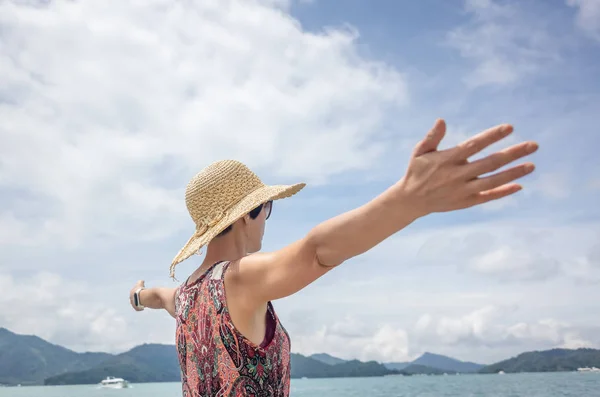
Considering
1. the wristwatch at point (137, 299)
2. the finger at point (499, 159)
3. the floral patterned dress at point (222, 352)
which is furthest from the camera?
the wristwatch at point (137, 299)

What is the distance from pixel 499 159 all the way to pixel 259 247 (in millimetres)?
1427

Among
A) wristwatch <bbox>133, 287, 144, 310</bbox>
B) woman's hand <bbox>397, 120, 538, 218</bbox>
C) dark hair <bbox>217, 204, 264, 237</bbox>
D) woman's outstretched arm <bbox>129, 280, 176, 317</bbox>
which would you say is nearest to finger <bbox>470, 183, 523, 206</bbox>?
woman's hand <bbox>397, 120, 538, 218</bbox>

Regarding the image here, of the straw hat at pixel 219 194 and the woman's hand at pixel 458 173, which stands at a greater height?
the straw hat at pixel 219 194

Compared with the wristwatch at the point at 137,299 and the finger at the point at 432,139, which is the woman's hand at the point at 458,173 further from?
the wristwatch at the point at 137,299

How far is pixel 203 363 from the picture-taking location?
105 inches

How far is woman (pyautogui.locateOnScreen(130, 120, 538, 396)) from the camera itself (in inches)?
68.2

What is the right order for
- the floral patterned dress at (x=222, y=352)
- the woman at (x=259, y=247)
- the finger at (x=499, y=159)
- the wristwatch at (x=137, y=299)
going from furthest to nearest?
the wristwatch at (x=137, y=299) < the floral patterned dress at (x=222, y=352) < the woman at (x=259, y=247) < the finger at (x=499, y=159)

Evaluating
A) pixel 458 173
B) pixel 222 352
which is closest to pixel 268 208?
pixel 222 352

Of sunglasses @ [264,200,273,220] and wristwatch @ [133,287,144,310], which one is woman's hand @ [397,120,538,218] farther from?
wristwatch @ [133,287,144,310]

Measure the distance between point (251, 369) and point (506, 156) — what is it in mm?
1357

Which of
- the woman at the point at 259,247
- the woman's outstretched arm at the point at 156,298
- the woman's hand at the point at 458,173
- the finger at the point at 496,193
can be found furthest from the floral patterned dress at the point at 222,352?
the finger at the point at 496,193

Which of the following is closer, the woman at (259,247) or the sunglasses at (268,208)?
the woman at (259,247)

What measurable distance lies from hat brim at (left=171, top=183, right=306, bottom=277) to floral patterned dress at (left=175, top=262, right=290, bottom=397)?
0.17 metres

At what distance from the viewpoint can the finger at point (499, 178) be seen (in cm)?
164
